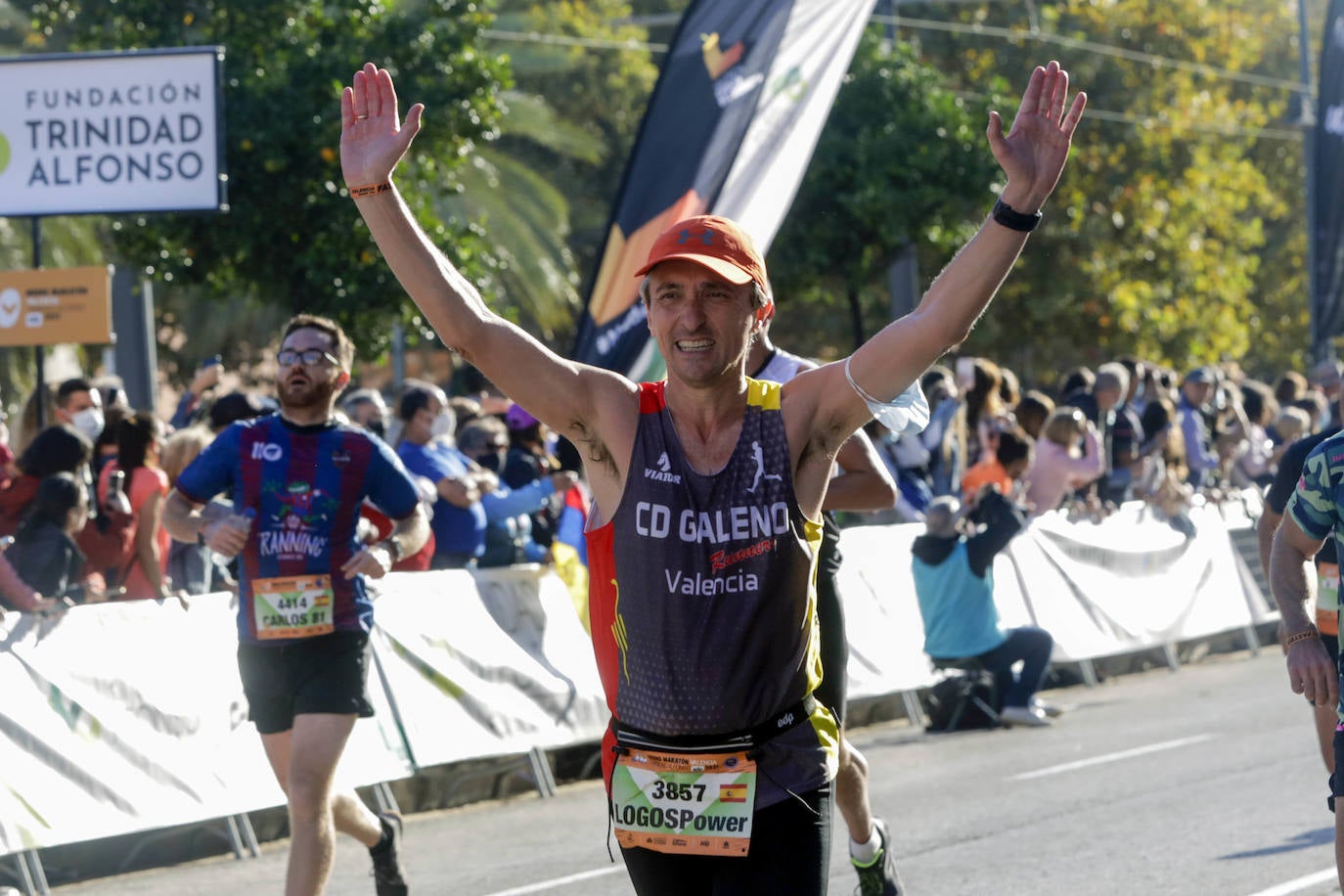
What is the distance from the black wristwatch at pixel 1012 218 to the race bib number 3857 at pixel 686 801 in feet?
3.54

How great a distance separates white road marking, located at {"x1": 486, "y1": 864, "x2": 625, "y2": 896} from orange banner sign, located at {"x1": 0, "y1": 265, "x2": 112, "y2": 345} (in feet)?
17.4

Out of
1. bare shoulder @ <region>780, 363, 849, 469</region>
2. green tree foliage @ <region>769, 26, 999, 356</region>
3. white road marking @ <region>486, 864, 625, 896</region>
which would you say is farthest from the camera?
green tree foliage @ <region>769, 26, 999, 356</region>

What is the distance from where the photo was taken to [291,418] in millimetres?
6902

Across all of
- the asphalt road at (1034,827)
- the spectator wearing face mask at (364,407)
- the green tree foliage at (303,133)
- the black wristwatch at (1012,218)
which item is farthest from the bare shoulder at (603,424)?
the green tree foliage at (303,133)

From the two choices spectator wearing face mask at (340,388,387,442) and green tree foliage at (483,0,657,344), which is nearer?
spectator wearing face mask at (340,388,387,442)

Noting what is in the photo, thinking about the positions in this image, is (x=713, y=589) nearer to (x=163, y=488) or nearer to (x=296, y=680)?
(x=296, y=680)

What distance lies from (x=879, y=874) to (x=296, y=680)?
195 centimetres

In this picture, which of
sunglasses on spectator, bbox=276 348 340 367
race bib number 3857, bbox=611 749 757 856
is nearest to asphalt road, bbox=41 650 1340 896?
sunglasses on spectator, bbox=276 348 340 367

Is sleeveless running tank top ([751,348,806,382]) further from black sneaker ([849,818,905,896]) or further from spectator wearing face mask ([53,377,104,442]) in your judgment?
spectator wearing face mask ([53,377,104,442])

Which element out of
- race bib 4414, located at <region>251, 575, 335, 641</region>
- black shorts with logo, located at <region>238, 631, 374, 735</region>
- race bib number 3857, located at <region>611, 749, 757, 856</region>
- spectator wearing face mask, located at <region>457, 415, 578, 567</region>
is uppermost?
race bib number 3857, located at <region>611, 749, 757, 856</region>

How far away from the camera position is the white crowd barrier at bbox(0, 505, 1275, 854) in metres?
8.38

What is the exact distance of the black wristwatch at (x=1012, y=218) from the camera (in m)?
3.66

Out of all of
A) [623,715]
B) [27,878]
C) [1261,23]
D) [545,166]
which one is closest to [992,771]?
[27,878]

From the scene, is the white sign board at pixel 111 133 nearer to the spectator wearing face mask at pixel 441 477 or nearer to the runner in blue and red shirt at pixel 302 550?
the spectator wearing face mask at pixel 441 477
